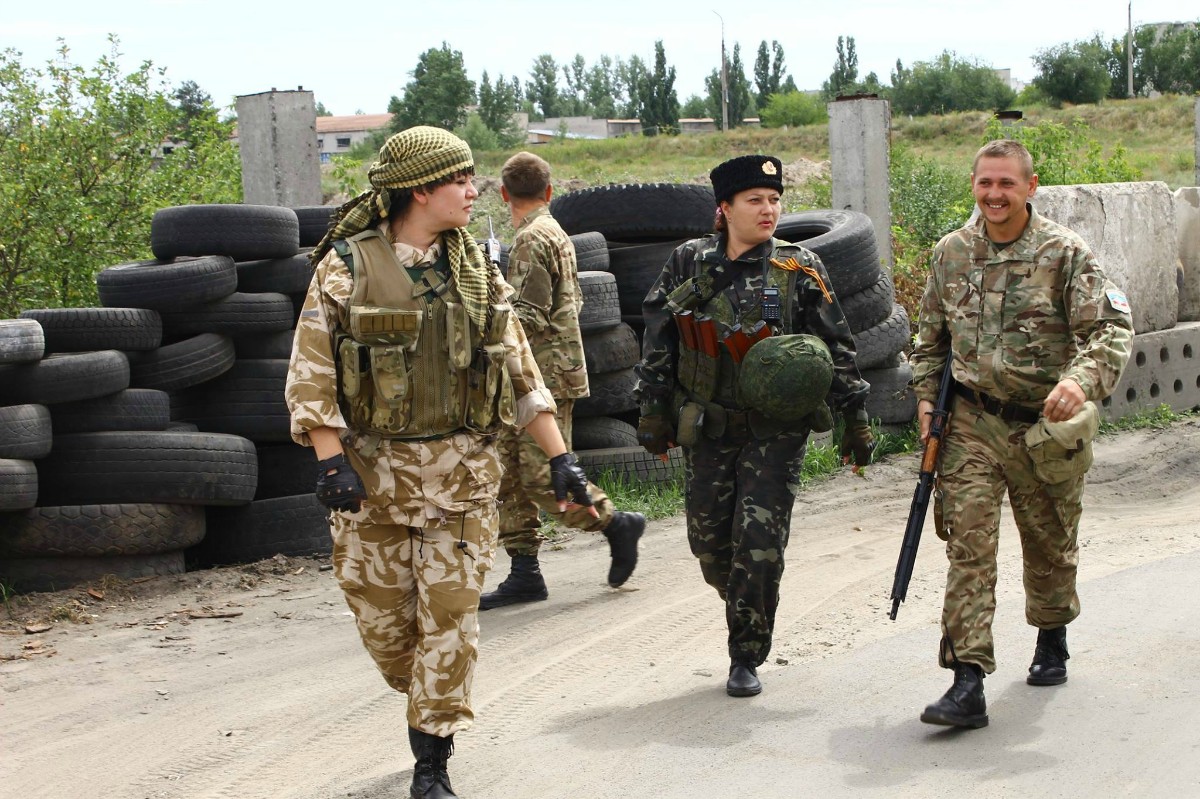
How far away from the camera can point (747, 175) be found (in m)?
4.90

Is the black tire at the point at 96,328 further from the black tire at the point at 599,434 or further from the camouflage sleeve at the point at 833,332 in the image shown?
the camouflage sleeve at the point at 833,332

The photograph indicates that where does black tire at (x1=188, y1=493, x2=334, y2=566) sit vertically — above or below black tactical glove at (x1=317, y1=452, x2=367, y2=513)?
below

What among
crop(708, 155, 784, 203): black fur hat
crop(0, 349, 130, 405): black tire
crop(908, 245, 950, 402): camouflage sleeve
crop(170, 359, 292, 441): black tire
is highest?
crop(708, 155, 784, 203): black fur hat

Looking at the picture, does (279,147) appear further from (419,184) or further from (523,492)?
(419,184)

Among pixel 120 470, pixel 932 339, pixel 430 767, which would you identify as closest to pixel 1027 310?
pixel 932 339

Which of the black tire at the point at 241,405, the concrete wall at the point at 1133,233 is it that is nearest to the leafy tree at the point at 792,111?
the concrete wall at the point at 1133,233

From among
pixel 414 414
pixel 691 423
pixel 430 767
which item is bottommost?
pixel 430 767

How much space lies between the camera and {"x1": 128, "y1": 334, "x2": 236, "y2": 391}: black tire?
24.5 feet

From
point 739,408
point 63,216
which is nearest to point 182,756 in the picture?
point 739,408

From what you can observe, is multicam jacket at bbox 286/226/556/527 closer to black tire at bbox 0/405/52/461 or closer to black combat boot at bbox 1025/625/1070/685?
black combat boot at bbox 1025/625/1070/685

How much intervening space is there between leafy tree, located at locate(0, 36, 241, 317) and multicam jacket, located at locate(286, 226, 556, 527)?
7735 millimetres

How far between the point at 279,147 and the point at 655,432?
6266 millimetres

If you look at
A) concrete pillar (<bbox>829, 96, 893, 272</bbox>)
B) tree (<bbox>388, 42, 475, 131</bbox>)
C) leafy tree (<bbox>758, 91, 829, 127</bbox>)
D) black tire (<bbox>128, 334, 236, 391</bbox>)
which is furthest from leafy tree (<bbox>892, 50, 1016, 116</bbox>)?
black tire (<bbox>128, 334, 236, 391</bbox>)

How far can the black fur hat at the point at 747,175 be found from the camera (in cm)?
490
